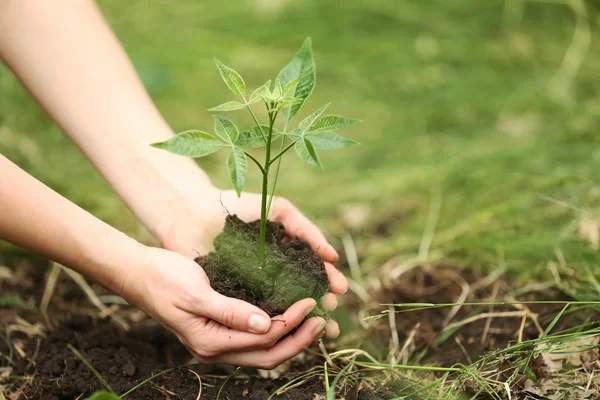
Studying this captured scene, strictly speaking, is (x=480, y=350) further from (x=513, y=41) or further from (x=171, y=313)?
(x=513, y=41)

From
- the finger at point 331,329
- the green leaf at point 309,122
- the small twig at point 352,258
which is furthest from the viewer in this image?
the small twig at point 352,258

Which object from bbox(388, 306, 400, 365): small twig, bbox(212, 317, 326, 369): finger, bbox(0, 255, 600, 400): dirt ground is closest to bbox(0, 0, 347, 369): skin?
bbox(212, 317, 326, 369): finger

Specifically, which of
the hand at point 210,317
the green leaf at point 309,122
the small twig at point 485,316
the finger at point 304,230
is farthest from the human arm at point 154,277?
the small twig at point 485,316

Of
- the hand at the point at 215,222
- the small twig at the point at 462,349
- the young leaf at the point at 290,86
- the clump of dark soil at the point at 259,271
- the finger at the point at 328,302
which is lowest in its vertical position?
the small twig at the point at 462,349

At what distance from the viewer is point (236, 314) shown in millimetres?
1188

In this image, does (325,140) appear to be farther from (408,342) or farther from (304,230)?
(408,342)

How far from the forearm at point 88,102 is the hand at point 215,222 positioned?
0.05 metres

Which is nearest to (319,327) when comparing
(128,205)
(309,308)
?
(309,308)

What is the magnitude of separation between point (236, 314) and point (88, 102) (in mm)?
734

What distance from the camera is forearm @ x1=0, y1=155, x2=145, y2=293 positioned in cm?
120

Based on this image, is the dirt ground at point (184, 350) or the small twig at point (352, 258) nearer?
the dirt ground at point (184, 350)

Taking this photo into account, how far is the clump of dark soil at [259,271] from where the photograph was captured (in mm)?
1289

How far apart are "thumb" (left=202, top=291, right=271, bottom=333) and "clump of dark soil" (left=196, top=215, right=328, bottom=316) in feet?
0.23

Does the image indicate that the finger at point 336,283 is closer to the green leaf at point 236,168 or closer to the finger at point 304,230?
the finger at point 304,230
